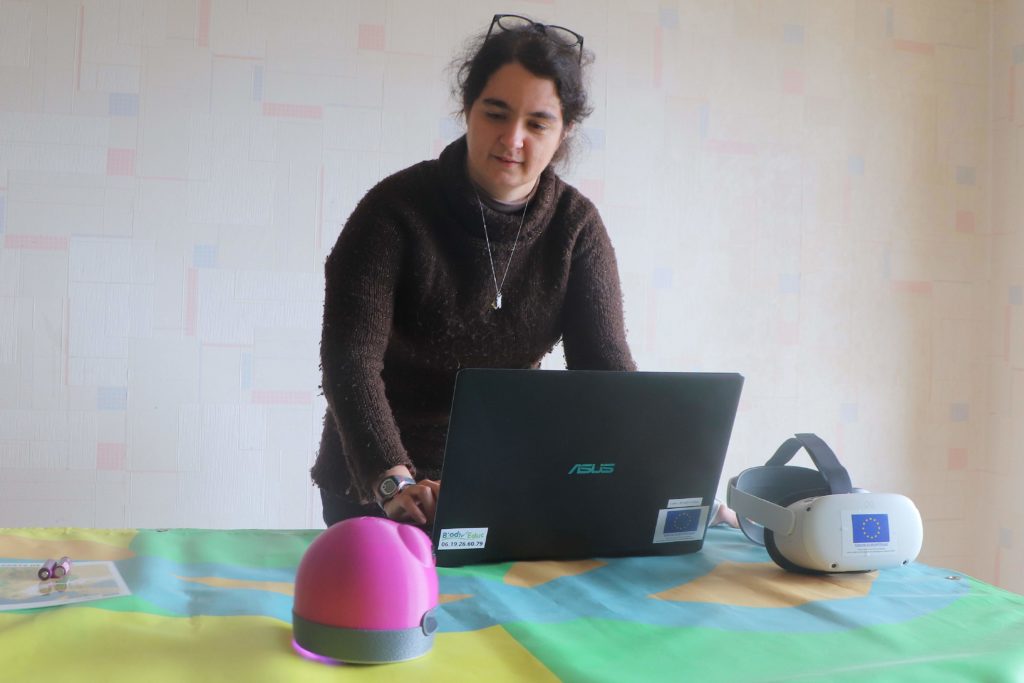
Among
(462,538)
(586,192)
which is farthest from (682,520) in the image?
(586,192)

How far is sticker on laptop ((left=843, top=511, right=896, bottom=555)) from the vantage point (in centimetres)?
115

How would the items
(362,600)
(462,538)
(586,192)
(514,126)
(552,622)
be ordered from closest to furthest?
(362,600) → (552,622) → (462,538) → (514,126) → (586,192)

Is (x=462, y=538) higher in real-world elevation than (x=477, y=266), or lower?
lower

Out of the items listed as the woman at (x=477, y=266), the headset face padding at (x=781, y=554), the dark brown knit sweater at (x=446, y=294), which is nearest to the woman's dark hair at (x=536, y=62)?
the woman at (x=477, y=266)

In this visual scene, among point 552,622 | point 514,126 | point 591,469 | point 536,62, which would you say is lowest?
point 552,622

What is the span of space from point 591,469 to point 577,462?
0.02 meters

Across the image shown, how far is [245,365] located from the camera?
240 cm

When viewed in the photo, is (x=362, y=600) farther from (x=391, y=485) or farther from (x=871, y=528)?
(x=871, y=528)

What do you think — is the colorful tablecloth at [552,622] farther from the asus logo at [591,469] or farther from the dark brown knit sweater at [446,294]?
the dark brown knit sweater at [446,294]

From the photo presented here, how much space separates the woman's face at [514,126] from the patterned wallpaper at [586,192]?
40.6 inches

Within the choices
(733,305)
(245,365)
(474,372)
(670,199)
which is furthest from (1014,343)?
(474,372)

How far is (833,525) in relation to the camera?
45.0 inches

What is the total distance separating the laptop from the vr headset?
10 centimetres

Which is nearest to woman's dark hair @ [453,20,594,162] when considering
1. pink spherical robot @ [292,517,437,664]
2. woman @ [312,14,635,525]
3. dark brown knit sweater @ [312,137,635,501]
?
woman @ [312,14,635,525]
